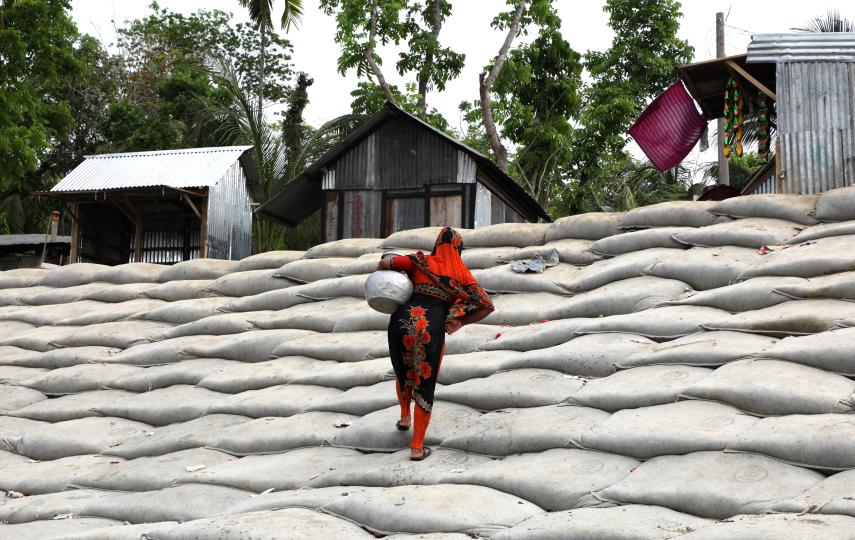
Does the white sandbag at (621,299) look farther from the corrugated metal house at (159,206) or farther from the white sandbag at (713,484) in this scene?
the corrugated metal house at (159,206)

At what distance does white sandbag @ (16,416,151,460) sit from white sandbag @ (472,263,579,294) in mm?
2468

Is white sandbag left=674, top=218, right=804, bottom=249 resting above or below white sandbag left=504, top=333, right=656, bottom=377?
above

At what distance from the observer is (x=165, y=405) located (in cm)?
526

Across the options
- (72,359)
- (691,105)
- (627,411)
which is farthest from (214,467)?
(691,105)

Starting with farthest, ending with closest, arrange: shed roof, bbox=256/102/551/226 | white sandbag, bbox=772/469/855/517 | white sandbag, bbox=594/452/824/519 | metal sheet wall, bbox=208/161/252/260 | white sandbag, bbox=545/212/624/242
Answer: metal sheet wall, bbox=208/161/252/260 < shed roof, bbox=256/102/551/226 < white sandbag, bbox=545/212/624/242 < white sandbag, bbox=594/452/824/519 < white sandbag, bbox=772/469/855/517

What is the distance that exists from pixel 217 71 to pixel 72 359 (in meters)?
16.0

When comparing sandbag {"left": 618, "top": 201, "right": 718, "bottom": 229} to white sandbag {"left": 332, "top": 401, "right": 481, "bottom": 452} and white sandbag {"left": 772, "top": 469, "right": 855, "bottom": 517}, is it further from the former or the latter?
white sandbag {"left": 772, "top": 469, "right": 855, "bottom": 517}

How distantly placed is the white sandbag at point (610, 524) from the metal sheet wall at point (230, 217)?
33.8 ft

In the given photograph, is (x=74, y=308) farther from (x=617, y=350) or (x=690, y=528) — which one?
(x=690, y=528)

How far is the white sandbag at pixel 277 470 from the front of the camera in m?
3.92

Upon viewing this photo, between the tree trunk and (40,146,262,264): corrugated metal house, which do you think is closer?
(40,146,262,264): corrugated metal house

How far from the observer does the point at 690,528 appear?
9.11 feet

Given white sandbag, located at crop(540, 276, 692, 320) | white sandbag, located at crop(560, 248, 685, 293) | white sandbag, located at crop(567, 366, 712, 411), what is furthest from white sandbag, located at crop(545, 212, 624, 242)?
white sandbag, located at crop(567, 366, 712, 411)

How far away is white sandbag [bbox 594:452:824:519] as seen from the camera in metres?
2.93
